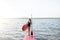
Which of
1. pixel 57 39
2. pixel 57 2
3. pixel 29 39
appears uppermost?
pixel 57 2

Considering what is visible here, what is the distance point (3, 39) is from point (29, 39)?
296 centimetres

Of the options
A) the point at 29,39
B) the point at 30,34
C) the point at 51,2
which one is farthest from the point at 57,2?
the point at 29,39

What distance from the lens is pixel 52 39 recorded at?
7.01 metres

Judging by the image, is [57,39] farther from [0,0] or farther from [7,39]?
[0,0]

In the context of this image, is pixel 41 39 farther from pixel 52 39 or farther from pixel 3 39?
pixel 3 39

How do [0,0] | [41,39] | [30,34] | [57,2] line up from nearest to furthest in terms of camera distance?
[30,34], [41,39], [0,0], [57,2]

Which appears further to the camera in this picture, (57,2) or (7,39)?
(57,2)

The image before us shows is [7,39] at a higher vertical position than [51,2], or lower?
lower

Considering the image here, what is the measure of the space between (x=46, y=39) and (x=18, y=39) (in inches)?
46.7

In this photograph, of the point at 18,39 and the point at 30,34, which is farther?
the point at 18,39

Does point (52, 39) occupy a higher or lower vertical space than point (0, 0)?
lower

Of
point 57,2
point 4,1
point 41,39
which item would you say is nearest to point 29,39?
point 41,39

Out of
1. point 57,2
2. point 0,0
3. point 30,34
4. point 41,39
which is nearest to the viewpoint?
point 30,34

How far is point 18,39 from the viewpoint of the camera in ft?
23.4
